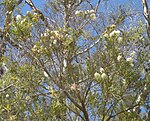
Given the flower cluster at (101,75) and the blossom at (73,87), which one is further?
the blossom at (73,87)

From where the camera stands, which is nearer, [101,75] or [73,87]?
[101,75]

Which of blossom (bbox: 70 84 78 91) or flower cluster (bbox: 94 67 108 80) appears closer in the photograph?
flower cluster (bbox: 94 67 108 80)

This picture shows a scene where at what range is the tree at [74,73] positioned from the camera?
5108mm

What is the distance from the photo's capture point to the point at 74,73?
5.38 m

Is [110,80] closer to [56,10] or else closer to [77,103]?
[77,103]

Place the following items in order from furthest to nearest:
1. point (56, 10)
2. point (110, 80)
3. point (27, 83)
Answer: point (56, 10), point (27, 83), point (110, 80)

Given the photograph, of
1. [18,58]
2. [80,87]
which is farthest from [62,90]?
[18,58]

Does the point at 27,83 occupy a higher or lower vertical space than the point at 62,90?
higher

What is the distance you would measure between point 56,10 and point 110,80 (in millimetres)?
2995

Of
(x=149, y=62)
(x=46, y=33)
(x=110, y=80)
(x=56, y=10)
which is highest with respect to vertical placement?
(x=56, y=10)

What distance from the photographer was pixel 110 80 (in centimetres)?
500

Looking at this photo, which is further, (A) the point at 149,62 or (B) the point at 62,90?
(A) the point at 149,62

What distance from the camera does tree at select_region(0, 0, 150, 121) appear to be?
511cm

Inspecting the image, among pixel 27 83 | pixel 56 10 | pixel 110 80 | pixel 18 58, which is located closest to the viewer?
pixel 110 80
